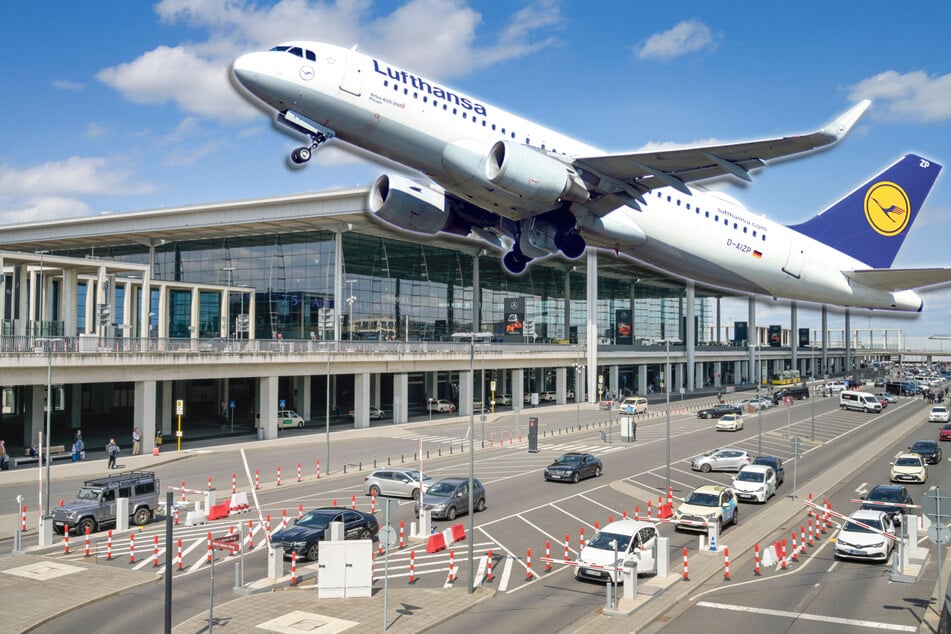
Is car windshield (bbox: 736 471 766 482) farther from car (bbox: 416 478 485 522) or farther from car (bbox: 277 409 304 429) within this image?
car (bbox: 277 409 304 429)

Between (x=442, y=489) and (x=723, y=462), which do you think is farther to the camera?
(x=723, y=462)

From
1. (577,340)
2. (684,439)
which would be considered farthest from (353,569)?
(577,340)

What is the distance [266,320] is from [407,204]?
6859 centimetres

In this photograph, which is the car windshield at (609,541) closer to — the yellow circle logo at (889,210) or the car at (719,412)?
the yellow circle logo at (889,210)

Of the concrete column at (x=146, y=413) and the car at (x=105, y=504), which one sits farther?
the concrete column at (x=146, y=413)

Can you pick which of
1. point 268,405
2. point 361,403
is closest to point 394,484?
point 268,405

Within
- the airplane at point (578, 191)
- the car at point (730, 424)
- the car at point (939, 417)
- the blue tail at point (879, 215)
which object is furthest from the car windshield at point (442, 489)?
the car at point (939, 417)

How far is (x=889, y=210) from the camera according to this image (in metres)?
27.5

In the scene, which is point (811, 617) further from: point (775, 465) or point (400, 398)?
point (400, 398)

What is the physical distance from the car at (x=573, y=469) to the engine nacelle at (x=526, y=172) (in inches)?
835

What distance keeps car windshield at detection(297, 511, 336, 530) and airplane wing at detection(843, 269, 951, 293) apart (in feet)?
64.5

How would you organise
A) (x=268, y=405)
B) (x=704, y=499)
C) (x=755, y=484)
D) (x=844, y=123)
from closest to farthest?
(x=844, y=123), (x=704, y=499), (x=755, y=484), (x=268, y=405)

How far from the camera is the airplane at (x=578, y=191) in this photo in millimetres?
19438

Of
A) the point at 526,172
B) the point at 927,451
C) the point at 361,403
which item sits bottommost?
the point at 927,451
